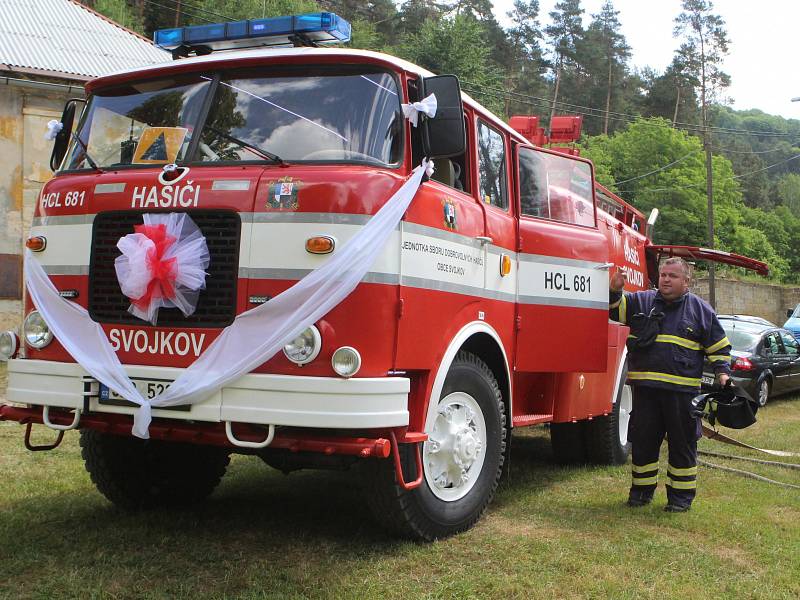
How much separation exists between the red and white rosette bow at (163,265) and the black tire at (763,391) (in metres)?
12.1

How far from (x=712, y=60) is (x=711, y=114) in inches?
206

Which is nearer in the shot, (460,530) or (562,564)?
(562,564)

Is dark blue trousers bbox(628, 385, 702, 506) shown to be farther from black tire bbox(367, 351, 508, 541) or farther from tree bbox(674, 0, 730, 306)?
Answer: tree bbox(674, 0, 730, 306)

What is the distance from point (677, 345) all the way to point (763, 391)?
30.2 feet

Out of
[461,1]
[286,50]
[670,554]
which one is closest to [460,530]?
[670,554]

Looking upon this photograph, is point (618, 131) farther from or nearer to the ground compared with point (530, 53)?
nearer to the ground

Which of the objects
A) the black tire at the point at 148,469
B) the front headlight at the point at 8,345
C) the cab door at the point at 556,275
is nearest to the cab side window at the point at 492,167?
the cab door at the point at 556,275

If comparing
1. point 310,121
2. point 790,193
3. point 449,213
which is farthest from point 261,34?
point 790,193

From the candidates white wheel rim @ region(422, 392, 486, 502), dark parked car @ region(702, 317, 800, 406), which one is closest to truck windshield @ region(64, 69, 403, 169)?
white wheel rim @ region(422, 392, 486, 502)

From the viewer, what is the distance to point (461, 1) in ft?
205

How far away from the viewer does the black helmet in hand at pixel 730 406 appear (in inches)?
261

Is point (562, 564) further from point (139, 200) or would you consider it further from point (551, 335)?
point (139, 200)

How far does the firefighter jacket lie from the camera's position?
6.48m

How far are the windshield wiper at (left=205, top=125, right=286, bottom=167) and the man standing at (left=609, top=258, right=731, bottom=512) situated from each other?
10.5 ft
